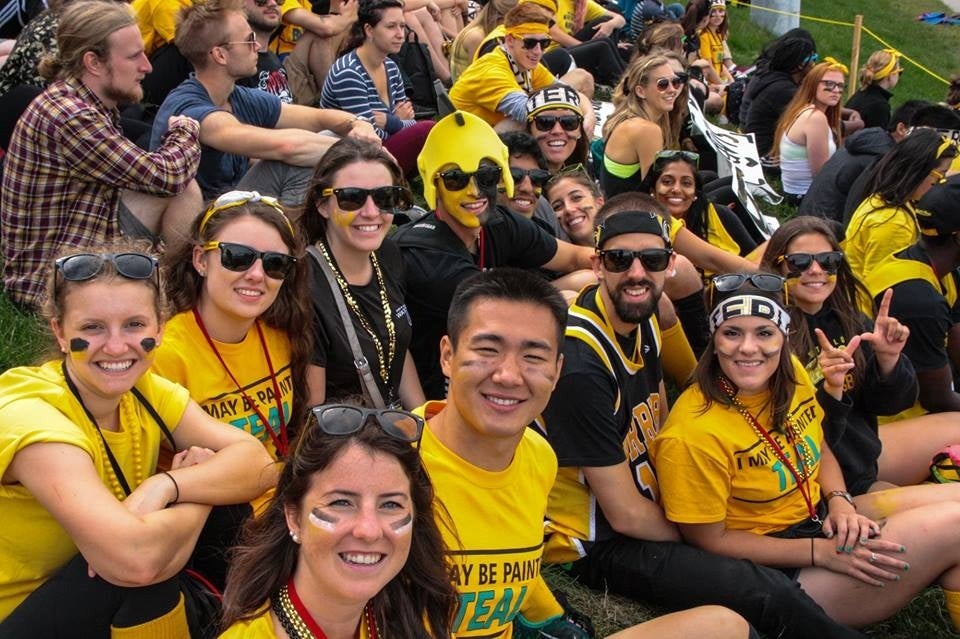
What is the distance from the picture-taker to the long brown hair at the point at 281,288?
3812mm

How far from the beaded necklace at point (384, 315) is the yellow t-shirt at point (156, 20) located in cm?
303

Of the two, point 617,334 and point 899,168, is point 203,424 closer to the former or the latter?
point 617,334

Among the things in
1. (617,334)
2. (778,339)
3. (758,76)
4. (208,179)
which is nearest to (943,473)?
(778,339)

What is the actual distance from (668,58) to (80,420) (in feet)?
18.7

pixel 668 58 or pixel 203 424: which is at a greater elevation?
pixel 668 58

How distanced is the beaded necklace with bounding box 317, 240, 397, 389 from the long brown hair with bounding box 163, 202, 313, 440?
0.90 ft

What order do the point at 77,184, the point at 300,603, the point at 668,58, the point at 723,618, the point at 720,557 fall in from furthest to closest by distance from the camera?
the point at 668,58
the point at 77,184
the point at 720,557
the point at 723,618
the point at 300,603

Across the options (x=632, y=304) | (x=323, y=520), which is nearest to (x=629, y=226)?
(x=632, y=304)

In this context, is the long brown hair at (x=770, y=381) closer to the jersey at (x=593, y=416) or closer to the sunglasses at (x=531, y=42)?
the jersey at (x=593, y=416)

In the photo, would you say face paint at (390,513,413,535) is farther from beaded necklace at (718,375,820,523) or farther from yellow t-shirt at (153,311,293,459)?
beaded necklace at (718,375,820,523)

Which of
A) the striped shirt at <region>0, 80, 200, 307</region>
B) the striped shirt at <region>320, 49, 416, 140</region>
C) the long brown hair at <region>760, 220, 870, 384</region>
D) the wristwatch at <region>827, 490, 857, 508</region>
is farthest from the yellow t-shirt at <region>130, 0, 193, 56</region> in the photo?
the wristwatch at <region>827, 490, 857, 508</region>

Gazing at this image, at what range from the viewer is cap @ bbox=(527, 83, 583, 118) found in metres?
6.78

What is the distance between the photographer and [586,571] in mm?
4293

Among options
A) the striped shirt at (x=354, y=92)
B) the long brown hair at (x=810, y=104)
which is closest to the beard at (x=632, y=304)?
the striped shirt at (x=354, y=92)
